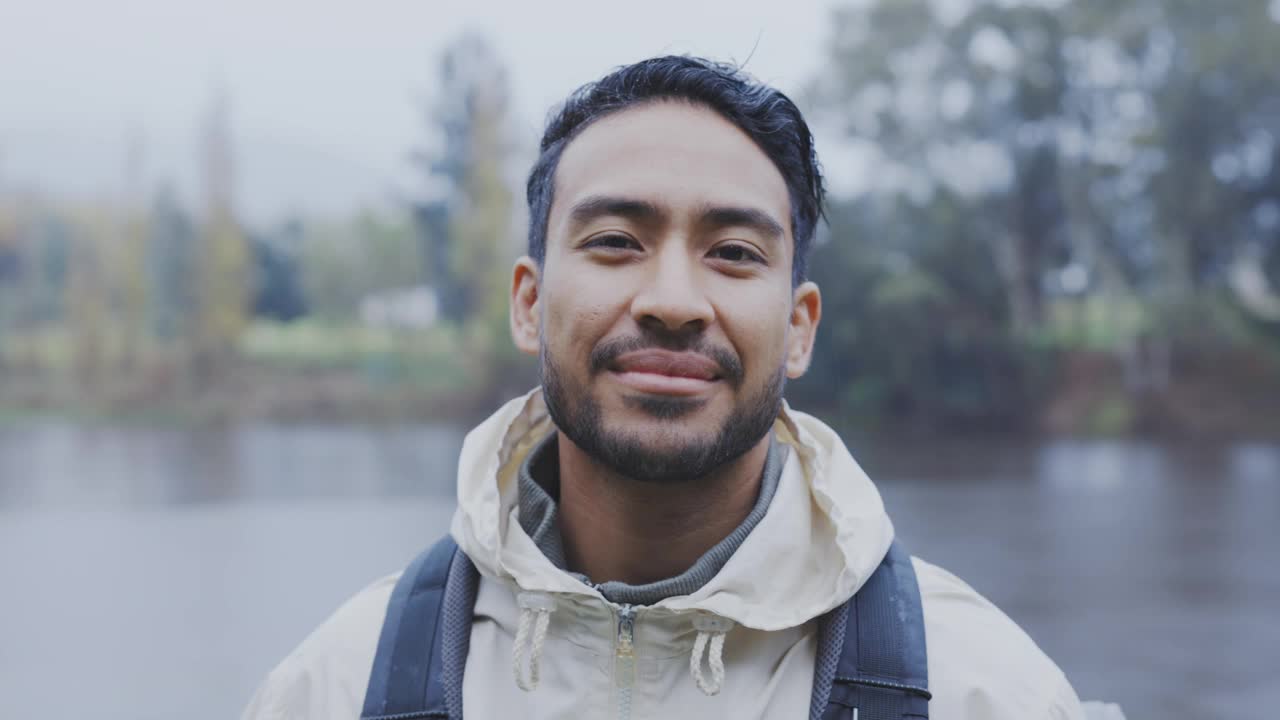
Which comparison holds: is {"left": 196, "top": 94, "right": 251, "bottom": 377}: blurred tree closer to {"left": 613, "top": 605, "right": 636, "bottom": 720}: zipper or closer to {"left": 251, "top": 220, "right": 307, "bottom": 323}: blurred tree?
{"left": 251, "top": 220, "right": 307, "bottom": 323}: blurred tree

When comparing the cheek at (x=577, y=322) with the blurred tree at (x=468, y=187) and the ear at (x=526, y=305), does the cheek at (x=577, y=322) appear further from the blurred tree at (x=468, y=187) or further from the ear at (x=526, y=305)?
the blurred tree at (x=468, y=187)

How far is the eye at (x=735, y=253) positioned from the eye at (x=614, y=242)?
0.12 m

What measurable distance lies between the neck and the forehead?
0.36 meters

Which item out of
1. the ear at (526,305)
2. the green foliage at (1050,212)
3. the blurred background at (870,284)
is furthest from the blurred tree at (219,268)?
the ear at (526,305)

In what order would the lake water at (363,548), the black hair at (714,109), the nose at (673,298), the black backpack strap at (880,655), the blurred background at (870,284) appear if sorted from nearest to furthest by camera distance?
the black backpack strap at (880,655) < the nose at (673,298) < the black hair at (714,109) < the lake water at (363,548) < the blurred background at (870,284)

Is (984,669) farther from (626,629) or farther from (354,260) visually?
(354,260)

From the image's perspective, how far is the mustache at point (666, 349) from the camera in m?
1.39

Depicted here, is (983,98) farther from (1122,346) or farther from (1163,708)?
(1163,708)

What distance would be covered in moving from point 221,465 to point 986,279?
11.8 m

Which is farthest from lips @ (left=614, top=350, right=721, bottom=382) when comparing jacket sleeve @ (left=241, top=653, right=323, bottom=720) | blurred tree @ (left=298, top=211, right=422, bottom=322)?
blurred tree @ (left=298, top=211, right=422, bottom=322)

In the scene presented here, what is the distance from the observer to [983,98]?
55.6ft

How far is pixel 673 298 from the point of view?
4.54 ft

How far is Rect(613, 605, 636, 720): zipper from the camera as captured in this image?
134 centimetres

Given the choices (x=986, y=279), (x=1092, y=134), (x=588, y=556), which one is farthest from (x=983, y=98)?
(x=588, y=556)
